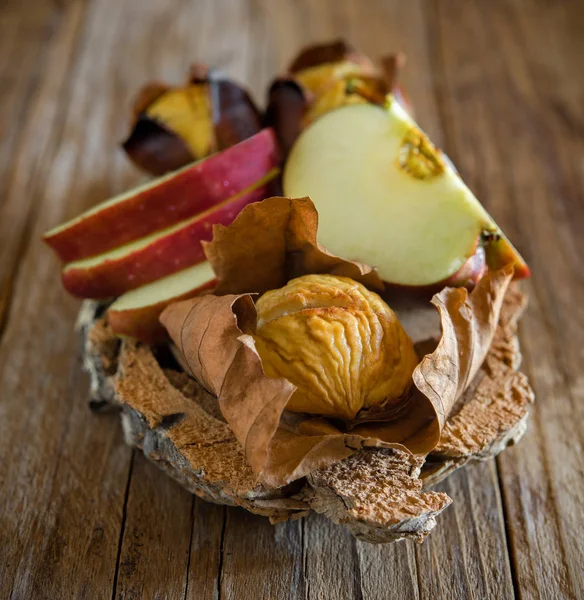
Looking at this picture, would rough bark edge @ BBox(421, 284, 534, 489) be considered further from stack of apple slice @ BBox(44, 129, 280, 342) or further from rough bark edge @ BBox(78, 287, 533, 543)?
stack of apple slice @ BBox(44, 129, 280, 342)

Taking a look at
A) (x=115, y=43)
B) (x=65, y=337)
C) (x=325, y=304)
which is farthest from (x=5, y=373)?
(x=115, y=43)

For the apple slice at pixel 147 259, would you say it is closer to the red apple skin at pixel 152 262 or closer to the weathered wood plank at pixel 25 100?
the red apple skin at pixel 152 262

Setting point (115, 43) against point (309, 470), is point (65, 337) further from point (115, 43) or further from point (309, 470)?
point (115, 43)

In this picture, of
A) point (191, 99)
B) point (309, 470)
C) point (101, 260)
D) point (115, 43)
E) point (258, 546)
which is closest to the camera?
point (309, 470)

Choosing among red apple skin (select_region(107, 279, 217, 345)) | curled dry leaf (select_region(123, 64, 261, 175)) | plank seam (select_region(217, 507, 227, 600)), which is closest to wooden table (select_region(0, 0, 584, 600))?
plank seam (select_region(217, 507, 227, 600))

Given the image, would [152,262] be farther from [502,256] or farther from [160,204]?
[502,256]

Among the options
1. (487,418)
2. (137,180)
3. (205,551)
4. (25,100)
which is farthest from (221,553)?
(25,100)

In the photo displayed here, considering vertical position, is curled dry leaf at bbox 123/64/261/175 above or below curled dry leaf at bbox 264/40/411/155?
above
